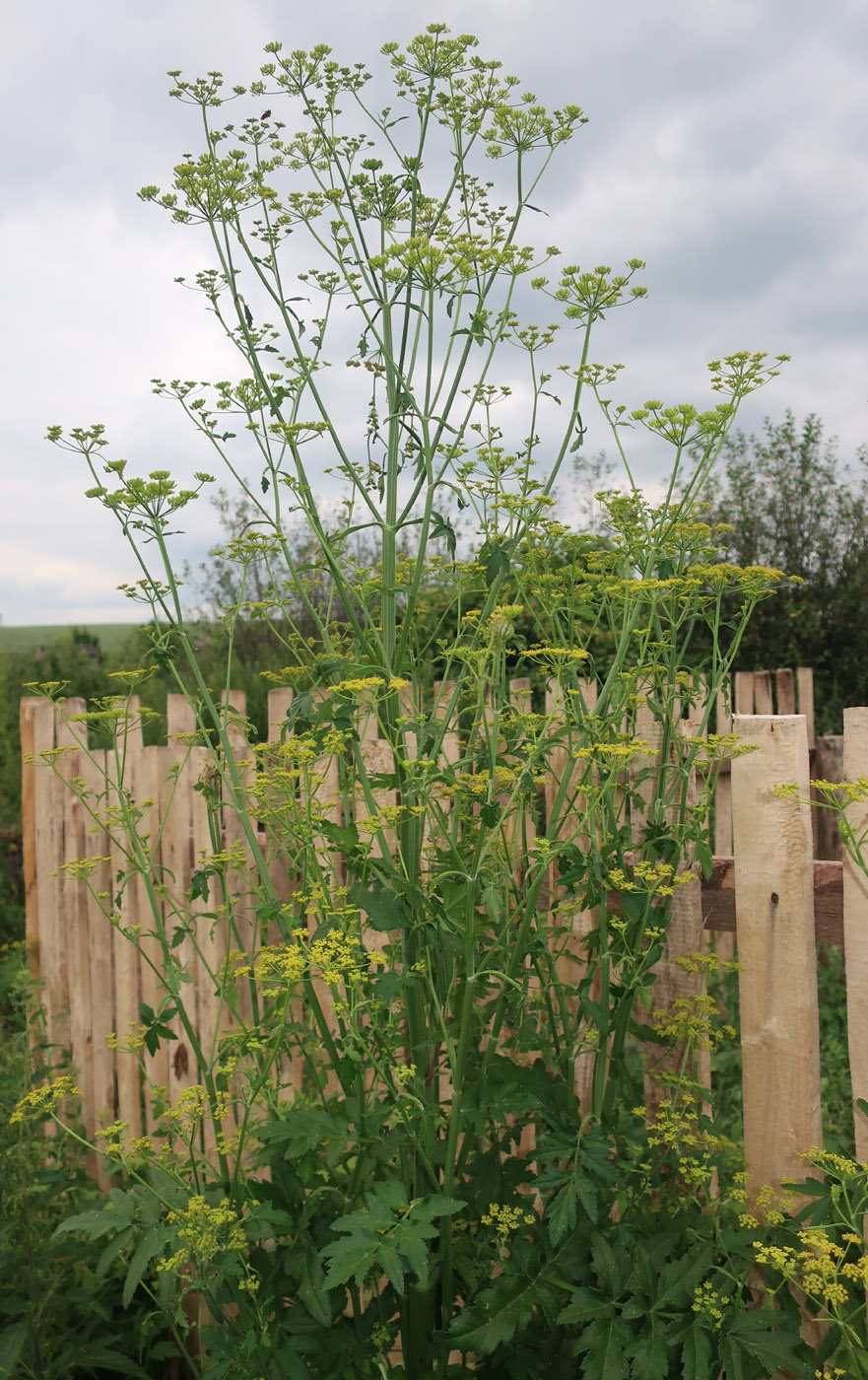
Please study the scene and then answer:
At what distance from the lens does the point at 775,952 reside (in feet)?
8.68

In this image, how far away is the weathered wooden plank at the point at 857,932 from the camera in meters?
2.52

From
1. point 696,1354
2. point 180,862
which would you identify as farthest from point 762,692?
point 696,1354

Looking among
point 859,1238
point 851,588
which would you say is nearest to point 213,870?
point 859,1238

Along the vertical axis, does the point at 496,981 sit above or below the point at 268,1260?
above

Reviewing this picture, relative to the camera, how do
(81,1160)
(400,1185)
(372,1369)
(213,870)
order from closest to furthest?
(400,1185) → (372,1369) → (213,870) → (81,1160)

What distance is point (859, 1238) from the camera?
202 cm

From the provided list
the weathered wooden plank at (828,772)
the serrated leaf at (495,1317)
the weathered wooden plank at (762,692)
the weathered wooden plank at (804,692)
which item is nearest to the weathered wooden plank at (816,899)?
the serrated leaf at (495,1317)

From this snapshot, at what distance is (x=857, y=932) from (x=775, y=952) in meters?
0.21

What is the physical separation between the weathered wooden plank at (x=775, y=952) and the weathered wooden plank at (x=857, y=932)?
3.7 inches

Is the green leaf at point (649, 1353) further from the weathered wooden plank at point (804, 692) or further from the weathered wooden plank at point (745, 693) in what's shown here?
the weathered wooden plank at point (804, 692)

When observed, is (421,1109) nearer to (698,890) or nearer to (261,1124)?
(261,1124)

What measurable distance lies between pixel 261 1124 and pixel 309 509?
5.01 ft

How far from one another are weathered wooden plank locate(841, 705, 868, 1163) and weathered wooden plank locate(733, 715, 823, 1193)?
3.7 inches

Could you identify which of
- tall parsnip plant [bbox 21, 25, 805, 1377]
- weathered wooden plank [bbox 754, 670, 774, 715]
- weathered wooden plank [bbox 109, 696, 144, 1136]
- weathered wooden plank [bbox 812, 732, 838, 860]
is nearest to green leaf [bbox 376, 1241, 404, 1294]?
tall parsnip plant [bbox 21, 25, 805, 1377]
